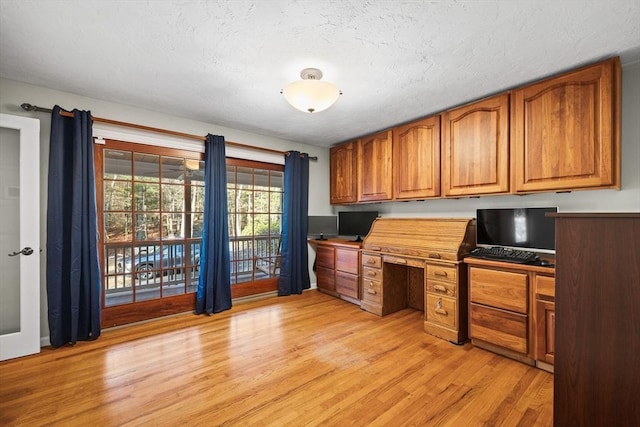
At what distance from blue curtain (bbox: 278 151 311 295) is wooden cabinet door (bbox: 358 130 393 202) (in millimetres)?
873

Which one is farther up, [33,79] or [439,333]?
[33,79]

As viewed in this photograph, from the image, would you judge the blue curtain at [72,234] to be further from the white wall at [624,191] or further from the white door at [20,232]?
the white wall at [624,191]

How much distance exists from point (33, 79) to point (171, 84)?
1133mm

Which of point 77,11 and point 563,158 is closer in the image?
point 77,11

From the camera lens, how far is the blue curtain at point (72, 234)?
247cm

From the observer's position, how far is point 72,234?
2.52m

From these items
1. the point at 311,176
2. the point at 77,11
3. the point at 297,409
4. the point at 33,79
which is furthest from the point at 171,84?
the point at 297,409

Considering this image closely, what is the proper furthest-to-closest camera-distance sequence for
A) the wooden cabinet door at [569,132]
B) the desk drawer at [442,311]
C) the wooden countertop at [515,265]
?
the desk drawer at [442,311] → the wooden countertop at [515,265] → the wooden cabinet door at [569,132]

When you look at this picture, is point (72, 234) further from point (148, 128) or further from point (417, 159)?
point (417, 159)

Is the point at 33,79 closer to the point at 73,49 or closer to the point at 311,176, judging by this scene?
the point at 73,49

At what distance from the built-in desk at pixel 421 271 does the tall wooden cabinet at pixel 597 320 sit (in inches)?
63.4

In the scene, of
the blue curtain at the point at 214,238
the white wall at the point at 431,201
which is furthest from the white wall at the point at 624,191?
the blue curtain at the point at 214,238

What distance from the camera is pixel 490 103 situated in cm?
255

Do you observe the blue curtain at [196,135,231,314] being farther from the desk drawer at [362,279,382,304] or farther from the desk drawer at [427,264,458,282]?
the desk drawer at [427,264,458,282]
